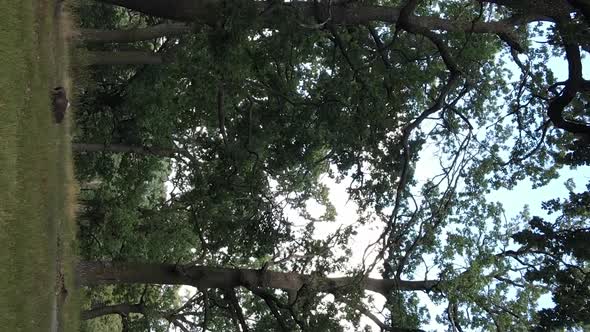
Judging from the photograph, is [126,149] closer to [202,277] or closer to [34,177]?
[202,277]

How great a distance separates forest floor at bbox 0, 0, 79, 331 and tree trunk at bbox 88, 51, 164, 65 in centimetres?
514

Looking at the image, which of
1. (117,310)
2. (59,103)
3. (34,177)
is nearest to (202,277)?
(117,310)

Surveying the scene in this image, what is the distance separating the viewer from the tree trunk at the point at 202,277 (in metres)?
14.1

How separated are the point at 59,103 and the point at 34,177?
68.5 inches

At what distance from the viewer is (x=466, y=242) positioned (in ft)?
44.3

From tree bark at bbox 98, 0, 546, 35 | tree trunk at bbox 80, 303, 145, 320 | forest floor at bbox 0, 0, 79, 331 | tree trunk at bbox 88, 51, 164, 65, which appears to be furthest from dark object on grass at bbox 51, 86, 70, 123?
tree trunk at bbox 80, 303, 145, 320

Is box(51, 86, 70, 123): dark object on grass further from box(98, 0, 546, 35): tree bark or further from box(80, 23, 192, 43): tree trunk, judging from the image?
box(80, 23, 192, 43): tree trunk

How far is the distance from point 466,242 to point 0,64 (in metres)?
9.72

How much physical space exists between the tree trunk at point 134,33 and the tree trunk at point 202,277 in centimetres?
593

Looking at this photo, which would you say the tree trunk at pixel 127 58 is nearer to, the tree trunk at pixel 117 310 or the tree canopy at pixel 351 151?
the tree canopy at pixel 351 151

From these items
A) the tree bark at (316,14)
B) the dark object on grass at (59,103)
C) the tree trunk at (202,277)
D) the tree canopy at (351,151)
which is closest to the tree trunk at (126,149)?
the tree canopy at (351,151)

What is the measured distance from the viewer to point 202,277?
563 inches

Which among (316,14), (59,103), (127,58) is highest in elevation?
(127,58)

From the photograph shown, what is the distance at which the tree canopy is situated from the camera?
39.7 ft
